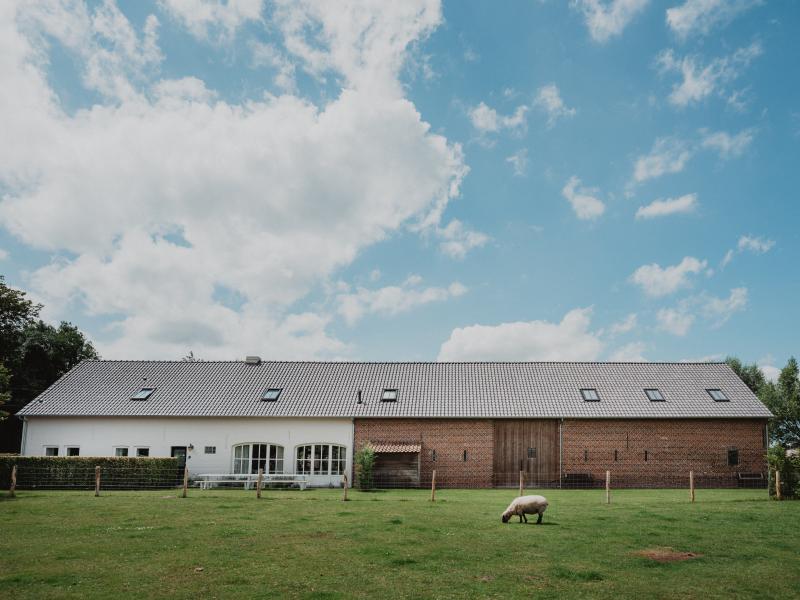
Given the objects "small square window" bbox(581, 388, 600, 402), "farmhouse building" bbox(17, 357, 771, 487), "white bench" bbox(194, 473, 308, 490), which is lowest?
"white bench" bbox(194, 473, 308, 490)

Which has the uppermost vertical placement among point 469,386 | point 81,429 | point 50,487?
point 469,386

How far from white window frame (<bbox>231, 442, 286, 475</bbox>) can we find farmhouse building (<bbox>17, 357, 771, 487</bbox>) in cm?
4

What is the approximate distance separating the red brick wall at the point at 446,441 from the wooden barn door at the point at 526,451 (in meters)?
0.42

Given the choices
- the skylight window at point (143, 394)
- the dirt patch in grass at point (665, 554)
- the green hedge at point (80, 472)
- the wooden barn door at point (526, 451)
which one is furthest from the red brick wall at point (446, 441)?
the dirt patch in grass at point (665, 554)

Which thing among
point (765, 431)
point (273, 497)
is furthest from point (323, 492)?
point (765, 431)

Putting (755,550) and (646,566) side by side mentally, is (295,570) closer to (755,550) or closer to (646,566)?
(646,566)

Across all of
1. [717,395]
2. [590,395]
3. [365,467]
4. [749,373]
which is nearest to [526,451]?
[590,395]

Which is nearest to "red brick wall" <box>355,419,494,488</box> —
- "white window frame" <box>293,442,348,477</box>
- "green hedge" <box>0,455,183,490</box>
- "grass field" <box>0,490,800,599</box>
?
"white window frame" <box>293,442,348,477</box>

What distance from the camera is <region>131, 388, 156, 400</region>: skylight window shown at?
29750 millimetres

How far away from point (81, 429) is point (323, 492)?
41.9 ft

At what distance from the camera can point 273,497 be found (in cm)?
2094

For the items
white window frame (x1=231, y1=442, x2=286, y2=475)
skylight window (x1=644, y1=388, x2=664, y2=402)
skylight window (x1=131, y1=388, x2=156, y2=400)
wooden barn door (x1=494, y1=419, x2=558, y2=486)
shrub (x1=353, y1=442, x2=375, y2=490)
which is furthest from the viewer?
skylight window (x1=131, y1=388, x2=156, y2=400)

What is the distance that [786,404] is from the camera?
37.2 m

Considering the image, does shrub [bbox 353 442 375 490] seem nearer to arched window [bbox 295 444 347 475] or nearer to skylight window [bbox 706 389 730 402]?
arched window [bbox 295 444 347 475]
